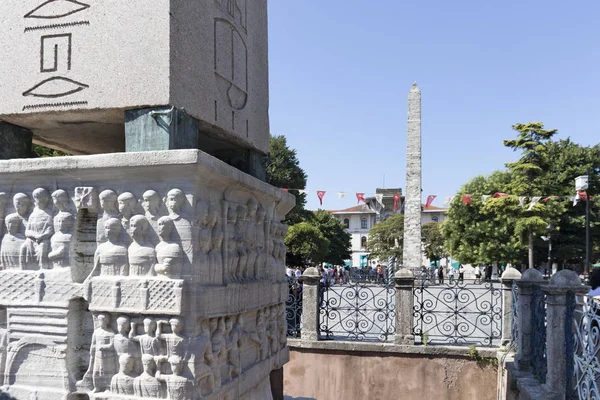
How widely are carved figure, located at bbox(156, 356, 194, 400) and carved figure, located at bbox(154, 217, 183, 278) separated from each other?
54 centimetres

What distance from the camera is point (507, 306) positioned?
27.8 feet

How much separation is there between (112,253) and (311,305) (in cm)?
572

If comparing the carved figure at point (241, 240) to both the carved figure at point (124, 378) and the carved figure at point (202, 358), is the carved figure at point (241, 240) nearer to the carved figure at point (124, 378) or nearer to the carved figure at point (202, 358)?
the carved figure at point (202, 358)

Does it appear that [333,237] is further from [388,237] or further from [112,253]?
[112,253]

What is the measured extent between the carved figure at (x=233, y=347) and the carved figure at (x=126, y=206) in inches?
40.1

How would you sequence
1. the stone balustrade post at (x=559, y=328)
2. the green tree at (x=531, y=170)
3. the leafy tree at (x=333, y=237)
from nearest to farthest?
the stone balustrade post at (x=559, y=328) < the green tree at (x=531, y=170) < the leafy tree at (x=333, y=237)

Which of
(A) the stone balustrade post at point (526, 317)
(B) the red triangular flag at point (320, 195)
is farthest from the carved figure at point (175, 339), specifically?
(B) the red triangular flag at point (320, 195)

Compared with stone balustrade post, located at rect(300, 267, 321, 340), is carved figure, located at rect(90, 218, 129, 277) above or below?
above

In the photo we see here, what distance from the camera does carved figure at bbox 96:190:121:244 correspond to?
11.1ft

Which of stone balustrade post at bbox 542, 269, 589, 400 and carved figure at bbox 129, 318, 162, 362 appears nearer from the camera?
carved figure at bbox 129, 318, 162, 362

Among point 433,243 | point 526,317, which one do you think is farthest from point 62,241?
point 433,243

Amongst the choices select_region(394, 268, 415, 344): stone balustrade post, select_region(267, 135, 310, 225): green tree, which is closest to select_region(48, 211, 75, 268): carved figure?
select_region(394, 268, 415, 344): stone balustrade post

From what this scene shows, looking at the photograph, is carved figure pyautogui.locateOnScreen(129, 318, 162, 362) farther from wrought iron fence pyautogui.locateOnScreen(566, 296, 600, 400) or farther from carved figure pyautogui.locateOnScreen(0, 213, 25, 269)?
wrought iron fence pyautogui.locateOnScreen(566, 296, 600, 400)

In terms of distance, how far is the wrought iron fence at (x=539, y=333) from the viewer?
5.24 metres
